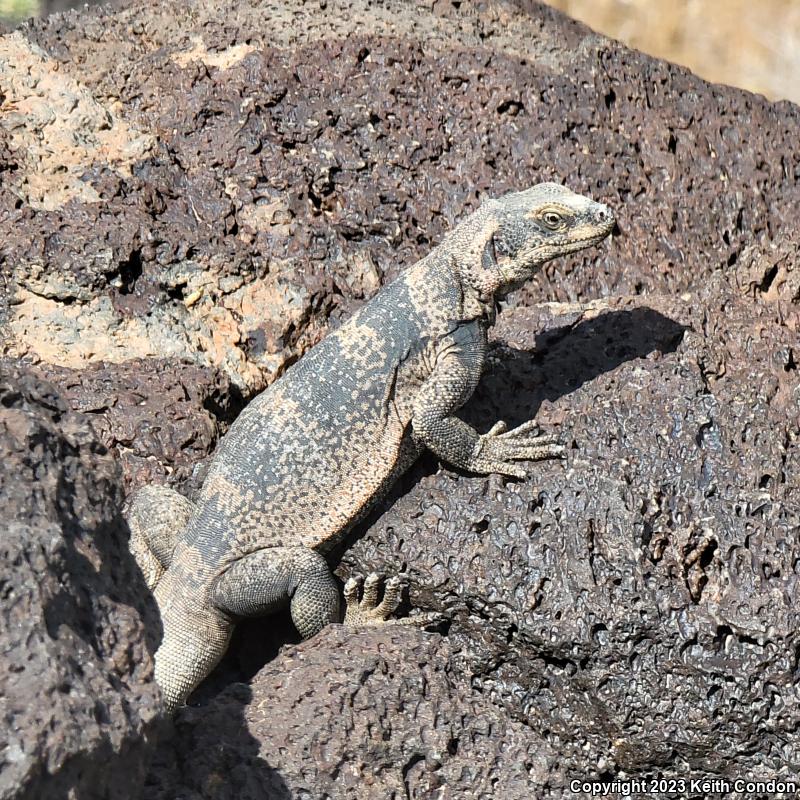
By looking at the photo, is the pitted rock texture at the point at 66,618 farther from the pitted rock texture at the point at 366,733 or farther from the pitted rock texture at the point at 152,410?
the pitted rock texture at the point at 152,410

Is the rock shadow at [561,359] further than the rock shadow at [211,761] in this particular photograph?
Yes

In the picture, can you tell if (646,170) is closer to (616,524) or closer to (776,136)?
(776,136)

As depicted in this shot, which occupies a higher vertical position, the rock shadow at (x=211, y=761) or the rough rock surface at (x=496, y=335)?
the rough rock surface at (x=496, y=335)

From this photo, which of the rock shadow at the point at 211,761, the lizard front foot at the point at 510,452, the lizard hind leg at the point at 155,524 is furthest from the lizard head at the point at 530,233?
the rock shadow at the point at 211,761

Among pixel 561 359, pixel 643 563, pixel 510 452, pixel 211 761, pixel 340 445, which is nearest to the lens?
pixel 211 761

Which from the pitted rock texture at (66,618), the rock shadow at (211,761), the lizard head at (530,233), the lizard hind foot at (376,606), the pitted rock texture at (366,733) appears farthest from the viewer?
the lizard head at (530,233)

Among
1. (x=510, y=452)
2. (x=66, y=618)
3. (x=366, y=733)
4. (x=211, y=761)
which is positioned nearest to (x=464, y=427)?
(x=510, y=452)

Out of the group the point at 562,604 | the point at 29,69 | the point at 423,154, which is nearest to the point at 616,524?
the point at 562,604

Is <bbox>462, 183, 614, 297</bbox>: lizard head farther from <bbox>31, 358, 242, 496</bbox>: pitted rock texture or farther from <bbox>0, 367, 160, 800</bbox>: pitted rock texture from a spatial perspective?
<bbox>0, 367, 160, 800</bbox>: pitted rock texture

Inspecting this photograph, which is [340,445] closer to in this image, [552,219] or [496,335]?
[496,335]
